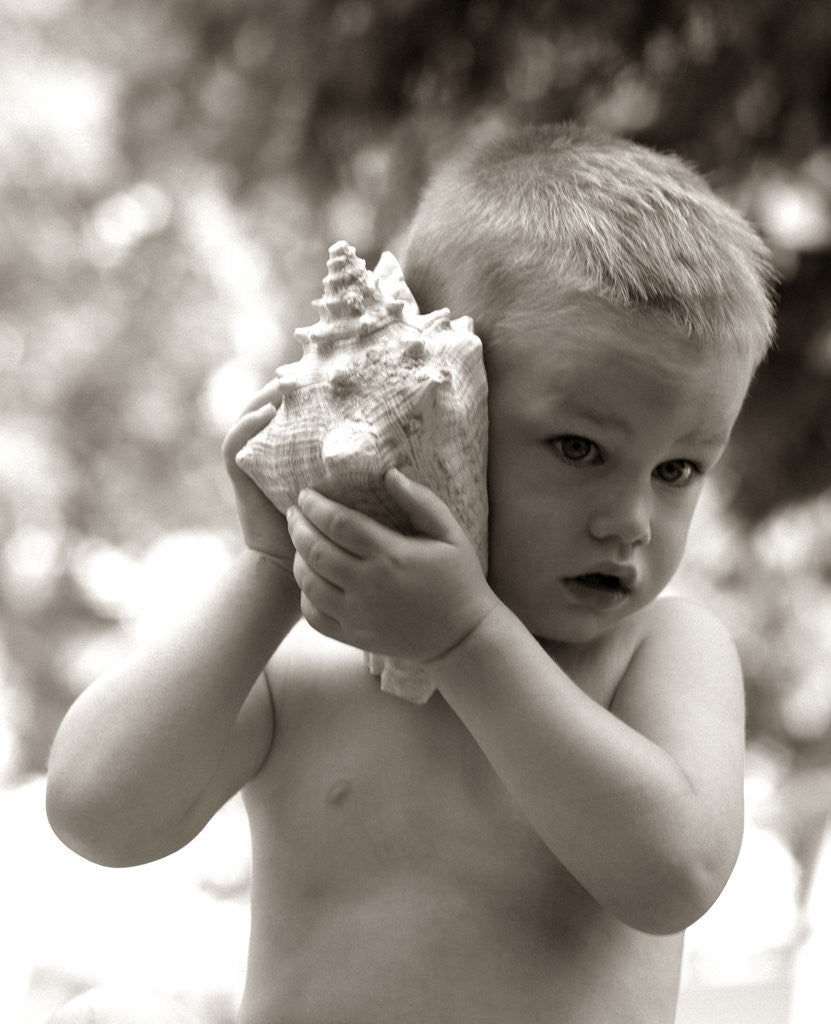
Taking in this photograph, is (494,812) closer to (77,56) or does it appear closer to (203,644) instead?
(203,644)

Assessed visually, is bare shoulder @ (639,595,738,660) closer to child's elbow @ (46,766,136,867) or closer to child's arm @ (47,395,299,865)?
child's arm @ (47,395,299,865)

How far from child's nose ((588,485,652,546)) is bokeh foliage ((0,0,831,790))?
1.40m

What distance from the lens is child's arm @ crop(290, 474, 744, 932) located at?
30.4 inches

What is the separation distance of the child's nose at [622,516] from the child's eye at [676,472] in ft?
0.11

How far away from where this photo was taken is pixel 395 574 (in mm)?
766

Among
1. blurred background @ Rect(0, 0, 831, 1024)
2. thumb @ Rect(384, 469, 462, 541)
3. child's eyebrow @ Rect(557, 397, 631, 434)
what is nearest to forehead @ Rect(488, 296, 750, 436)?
child's eyebrow @ Rect(557, 397, 631, 434)

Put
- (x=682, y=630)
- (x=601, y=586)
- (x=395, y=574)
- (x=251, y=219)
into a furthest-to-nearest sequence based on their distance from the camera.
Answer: (x=251, y=219), (x=682, y=630), (x=601, y=586), (x=395, y=574)

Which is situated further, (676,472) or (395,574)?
(676,472)

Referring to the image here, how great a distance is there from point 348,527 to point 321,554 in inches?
1.0

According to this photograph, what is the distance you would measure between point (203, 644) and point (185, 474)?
2324 millimetres

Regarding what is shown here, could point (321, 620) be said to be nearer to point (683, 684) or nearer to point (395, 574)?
point (395, 574)

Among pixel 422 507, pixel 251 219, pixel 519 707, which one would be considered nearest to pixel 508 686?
pixel 519 707

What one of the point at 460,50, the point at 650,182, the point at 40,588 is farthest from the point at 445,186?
the point at 40,588

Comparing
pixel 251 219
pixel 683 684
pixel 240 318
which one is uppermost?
pixel 251 219
